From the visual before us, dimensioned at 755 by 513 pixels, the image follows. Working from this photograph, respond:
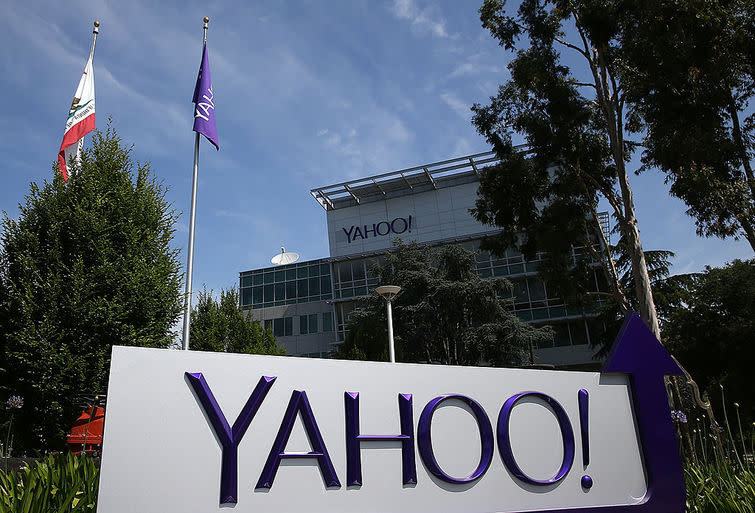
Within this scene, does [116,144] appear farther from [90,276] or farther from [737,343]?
[737,343]

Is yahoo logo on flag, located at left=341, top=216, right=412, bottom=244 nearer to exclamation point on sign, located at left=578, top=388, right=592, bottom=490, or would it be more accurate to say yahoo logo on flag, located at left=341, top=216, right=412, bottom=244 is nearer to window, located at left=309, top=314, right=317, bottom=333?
window, located at left=309, top=314, right=317, bottom=333

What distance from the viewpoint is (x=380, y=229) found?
124 feet

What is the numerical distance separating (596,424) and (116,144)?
13.0 m

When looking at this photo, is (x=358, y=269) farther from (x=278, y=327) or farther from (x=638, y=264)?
(x=638, y=264)

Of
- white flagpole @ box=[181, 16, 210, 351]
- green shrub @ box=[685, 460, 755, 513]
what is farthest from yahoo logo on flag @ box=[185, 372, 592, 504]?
white flagpole @ box=[181, 16, 210, 351]

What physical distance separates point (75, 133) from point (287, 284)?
91.5ft

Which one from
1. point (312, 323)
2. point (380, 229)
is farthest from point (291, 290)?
point (380, 229)

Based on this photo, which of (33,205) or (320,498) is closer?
(320,498)

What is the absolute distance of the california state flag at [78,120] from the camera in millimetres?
12602

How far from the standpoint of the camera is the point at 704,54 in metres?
13.4

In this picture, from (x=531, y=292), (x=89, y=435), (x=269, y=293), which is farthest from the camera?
(x=269, y=293)

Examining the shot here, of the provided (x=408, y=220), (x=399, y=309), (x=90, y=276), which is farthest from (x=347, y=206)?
(x=90, y=276)

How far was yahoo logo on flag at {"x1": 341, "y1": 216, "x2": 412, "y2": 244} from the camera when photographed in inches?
1455

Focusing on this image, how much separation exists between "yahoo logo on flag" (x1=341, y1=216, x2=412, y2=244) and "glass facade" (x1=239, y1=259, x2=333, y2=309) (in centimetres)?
276
